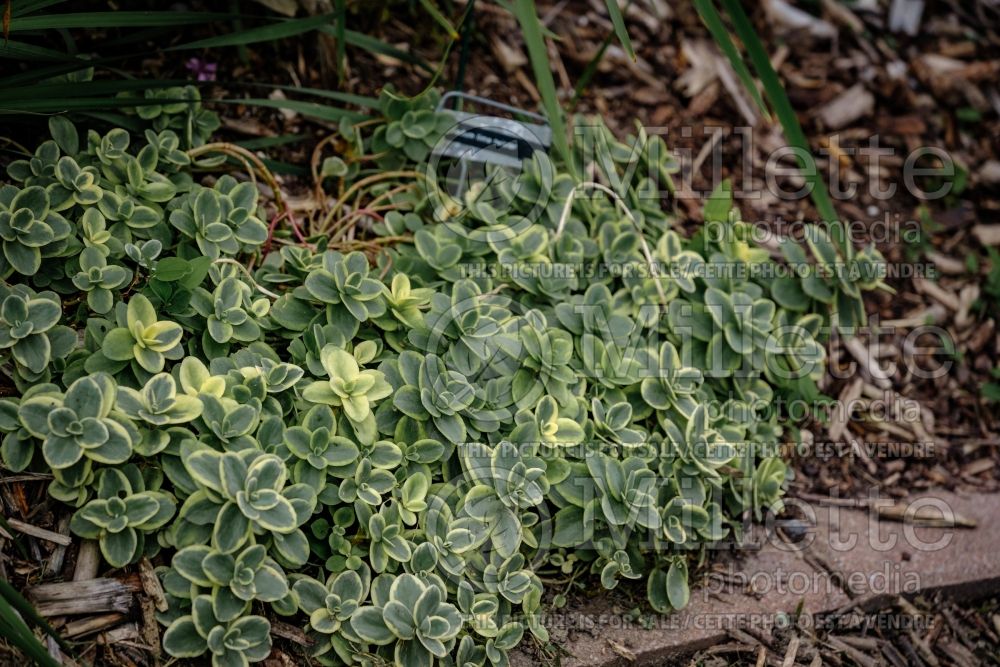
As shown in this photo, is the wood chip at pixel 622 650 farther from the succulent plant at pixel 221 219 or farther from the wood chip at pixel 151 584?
the succulent plant at pixel 221 219

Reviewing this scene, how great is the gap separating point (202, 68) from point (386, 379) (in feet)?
3.76

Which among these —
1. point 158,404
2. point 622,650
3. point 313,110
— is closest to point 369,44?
point 313,110

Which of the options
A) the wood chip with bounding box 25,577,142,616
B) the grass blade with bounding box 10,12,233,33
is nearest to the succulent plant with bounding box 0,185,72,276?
the grass blade with bounding box 10,12,233,33

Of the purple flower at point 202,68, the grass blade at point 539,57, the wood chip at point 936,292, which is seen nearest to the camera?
the grass blade at point 539,57

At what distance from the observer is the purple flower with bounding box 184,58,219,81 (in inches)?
89.8

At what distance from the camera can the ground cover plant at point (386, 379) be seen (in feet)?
4.98

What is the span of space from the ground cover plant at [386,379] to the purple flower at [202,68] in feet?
0.90

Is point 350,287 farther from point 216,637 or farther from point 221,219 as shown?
point 216,637

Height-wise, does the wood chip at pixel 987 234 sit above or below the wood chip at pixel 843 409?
above

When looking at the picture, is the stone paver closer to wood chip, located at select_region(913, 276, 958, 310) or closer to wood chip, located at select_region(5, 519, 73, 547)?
wood chip, located at select_region(913, 276, 958, 310)

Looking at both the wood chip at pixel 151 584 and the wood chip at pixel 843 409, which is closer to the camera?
the wood chip at pixel 151 584

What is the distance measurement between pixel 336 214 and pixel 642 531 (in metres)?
1.14

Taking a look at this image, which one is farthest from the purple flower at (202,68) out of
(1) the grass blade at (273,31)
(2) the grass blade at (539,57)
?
(2) the grass blade at (539,57)

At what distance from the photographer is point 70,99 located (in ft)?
6.02
